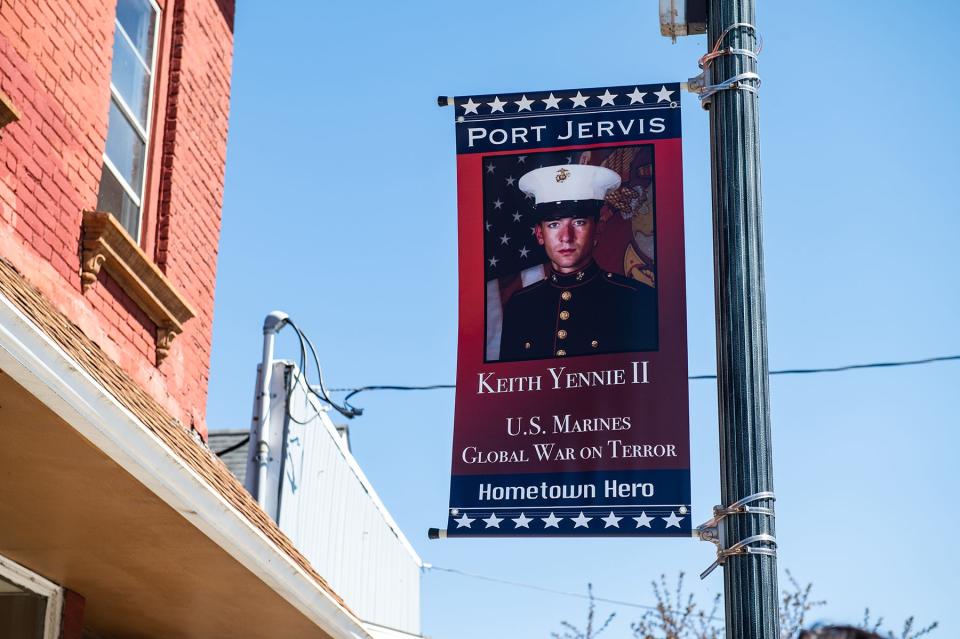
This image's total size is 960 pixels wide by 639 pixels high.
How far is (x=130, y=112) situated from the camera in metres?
8.60

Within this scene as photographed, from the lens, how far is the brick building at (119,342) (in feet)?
17.9

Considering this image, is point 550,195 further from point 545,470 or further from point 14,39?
point 14,39

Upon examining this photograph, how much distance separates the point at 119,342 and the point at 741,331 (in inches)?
159

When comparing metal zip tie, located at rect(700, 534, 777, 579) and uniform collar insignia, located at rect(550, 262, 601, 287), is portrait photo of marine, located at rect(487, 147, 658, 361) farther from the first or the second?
A: metal zip tie, located at rect(700, 534, 777, 579)

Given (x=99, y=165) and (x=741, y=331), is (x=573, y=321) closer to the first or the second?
(x=741, y=331)

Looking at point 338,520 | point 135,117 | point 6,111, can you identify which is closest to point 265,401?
point 338,520

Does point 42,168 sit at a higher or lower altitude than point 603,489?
higher

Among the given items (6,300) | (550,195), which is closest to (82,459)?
(6,300)

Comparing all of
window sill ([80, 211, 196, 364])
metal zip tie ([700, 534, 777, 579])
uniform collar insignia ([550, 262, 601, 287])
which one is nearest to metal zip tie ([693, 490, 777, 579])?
metal zip tie ([700, 534, 777, 579])

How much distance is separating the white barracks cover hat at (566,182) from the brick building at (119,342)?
199 cm

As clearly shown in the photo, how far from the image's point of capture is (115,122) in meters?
8.41

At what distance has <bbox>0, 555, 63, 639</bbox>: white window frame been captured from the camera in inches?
274

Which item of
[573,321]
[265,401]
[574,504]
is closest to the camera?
[574,504]

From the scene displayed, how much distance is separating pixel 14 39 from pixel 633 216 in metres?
3.19
